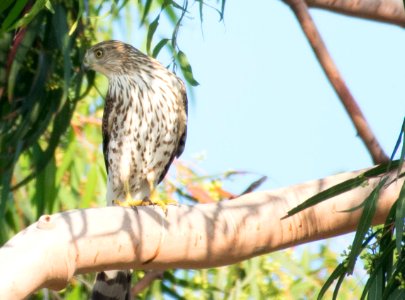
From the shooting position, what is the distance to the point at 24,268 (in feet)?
11.1

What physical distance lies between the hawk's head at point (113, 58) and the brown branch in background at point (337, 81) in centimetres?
111

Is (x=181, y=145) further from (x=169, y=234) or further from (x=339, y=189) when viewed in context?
(x=339, y=189)

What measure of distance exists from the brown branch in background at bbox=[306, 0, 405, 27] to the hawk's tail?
4.49ft

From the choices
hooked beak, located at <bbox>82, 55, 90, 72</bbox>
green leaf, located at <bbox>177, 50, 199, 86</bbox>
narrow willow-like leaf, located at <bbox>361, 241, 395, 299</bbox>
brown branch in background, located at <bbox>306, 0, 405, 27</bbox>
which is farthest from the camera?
hooked beak, located at <bbox>82, 55, 90, 72</bbox>

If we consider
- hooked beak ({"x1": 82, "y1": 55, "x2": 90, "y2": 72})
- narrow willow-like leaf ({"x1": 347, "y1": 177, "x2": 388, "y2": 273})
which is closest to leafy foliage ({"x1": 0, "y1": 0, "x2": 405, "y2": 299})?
hooked beak ({"x1": 82, "y1": 55, "x2": 90, "y2": 72})

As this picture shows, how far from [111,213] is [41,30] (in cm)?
211

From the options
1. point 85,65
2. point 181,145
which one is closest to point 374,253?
point 181,145

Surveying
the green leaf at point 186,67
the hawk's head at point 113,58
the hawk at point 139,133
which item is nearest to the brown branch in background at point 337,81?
the green leaf at point 186,67

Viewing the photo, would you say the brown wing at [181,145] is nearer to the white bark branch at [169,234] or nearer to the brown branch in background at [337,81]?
the brown branch in background at [337,81]

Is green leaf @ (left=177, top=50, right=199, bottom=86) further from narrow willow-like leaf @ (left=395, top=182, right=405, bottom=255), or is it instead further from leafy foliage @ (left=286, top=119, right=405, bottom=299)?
narrow willow-like leaf @ (left=395, top=182, right=405, bottom=255)

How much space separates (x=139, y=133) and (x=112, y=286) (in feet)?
2.19

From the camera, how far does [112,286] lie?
5281mm

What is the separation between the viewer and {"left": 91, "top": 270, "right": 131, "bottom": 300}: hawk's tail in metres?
5.26

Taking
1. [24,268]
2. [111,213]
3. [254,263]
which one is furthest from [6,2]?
[254,263]
